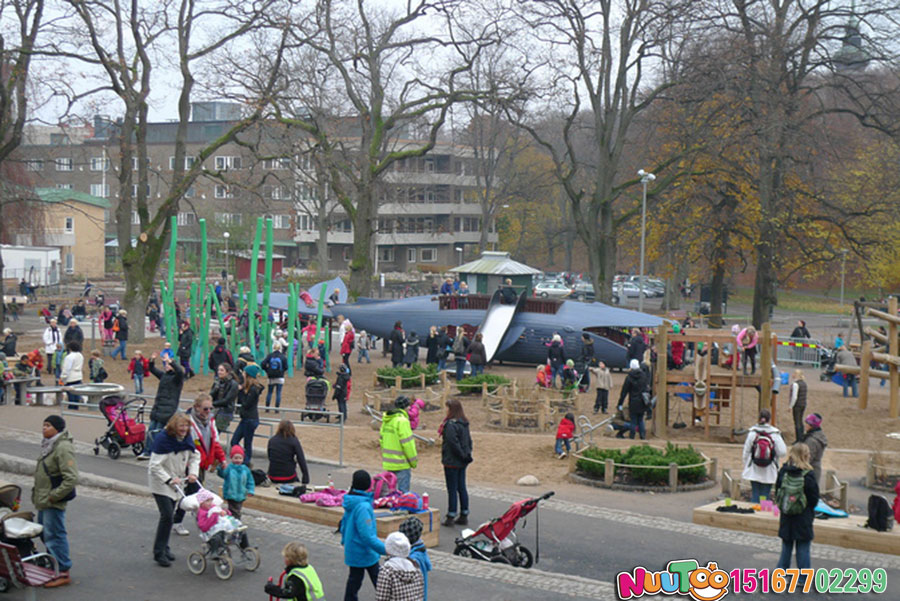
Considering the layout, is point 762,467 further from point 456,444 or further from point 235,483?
point 235,483

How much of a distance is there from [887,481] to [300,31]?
83.8 ft

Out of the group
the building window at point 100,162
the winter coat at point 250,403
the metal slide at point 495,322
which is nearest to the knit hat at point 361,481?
the winter coat at point 250,403

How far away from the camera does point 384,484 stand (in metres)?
12.1

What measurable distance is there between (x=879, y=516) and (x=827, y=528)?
0.61m

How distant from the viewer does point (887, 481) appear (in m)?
16.2

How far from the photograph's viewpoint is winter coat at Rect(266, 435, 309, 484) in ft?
42.1

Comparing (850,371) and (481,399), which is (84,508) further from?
(850,371)

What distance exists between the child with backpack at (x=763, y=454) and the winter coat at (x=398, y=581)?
7.06 metres

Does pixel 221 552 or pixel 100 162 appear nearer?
pixel 221 552

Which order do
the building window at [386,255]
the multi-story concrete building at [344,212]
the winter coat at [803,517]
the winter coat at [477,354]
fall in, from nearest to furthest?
the winter coat at [803,517]
the winter coat at [477,354]
the multi-story concrete building at [344,212]
the building window at [386,255]

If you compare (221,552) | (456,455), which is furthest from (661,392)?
(221,552)

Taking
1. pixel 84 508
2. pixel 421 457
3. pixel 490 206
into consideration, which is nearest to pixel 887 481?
pixel 421 457

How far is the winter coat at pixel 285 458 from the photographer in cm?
1284

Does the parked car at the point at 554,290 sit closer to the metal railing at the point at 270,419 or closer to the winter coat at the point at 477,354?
the winter coat at the point at 477,354
